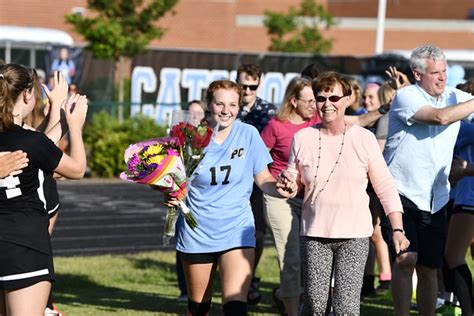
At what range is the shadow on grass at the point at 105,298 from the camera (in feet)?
34.1

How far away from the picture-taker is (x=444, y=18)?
2114 inches

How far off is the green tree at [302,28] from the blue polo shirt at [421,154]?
115 ft

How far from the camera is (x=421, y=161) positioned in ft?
27.3

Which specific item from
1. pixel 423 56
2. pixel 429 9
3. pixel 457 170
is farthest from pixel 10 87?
pixel 429 9

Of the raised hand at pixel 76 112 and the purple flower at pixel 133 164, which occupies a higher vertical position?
the raised hand at pixel 76 112

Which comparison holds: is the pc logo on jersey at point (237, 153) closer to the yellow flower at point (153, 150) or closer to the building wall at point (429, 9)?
the yellow flower at point (153, 150)

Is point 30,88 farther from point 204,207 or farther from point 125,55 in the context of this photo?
point 125,55

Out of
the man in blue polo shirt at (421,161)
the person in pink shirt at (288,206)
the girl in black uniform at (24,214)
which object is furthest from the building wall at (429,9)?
the girl in black uniform at (24,214)

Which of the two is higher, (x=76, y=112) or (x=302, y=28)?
(x=302, y=28)

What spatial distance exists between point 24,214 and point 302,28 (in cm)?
3942

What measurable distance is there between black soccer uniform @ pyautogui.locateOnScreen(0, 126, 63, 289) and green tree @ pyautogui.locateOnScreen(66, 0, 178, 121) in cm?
1938

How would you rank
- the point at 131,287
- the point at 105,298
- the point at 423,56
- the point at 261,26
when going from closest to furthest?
the point at 423,56 → the point at 105,298 → the point at 131,287 → the point at 261,26

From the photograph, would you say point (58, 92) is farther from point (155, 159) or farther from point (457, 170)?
point (457, 170)

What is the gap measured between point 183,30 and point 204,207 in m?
41.3
